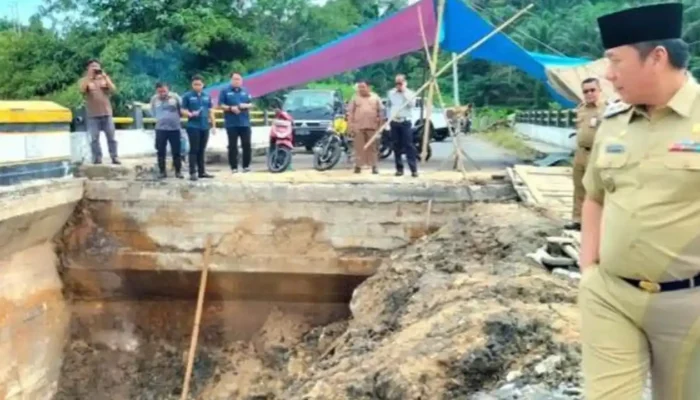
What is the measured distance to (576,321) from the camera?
5375 mm

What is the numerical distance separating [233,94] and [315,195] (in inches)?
88.0

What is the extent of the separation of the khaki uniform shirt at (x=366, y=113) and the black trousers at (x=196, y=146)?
2.18 m

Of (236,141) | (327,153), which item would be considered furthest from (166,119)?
(327,153)

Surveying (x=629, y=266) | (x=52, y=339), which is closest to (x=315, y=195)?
(x=52, y=339)

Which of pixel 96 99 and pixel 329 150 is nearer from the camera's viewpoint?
pixel 96 99

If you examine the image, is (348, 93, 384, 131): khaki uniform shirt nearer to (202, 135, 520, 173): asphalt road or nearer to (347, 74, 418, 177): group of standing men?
(347, 74, 418, 177): group of standing men

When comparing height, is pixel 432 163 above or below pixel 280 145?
below

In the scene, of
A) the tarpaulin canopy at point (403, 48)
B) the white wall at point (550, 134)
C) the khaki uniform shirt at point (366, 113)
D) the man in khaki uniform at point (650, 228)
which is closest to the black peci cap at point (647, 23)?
the man in khaki uniform at point (650, 228)

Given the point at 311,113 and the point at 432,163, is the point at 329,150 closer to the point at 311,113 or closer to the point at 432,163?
the point at 432,163

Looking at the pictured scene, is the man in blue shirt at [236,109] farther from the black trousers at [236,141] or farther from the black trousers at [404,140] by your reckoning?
the black trousers at [404,140]

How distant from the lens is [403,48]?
1493 cm

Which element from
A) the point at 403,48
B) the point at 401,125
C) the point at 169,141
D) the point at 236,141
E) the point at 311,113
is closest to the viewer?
the point at 169,141

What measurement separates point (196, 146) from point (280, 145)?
201cm

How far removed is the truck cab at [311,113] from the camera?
19109 mm
